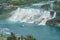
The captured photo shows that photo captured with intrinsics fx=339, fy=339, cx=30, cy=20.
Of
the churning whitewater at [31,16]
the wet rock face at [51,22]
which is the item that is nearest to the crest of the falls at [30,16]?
the churning whitewater at [31,16]

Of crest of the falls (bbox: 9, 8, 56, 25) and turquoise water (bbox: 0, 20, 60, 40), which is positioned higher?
crest of the falls (bbox: 9, 8, 56, 25)

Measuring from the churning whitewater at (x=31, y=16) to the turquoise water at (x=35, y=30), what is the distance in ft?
8.97

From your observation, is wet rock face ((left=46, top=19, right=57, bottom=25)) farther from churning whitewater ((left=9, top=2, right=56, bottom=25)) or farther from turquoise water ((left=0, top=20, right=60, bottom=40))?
turquoise water ((left=0, top=20, right=60, bottom=40))

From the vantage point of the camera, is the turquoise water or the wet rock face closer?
the turquoise water

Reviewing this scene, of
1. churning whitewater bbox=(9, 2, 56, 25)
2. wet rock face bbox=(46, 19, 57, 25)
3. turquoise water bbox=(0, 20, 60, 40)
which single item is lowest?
turquoise water bbox=(0, 20, 60, 40)

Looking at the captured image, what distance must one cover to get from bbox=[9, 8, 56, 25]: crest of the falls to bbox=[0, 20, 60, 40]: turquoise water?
108 inches

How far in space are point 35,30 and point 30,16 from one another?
29.2 feet

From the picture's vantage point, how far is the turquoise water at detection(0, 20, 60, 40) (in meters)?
41.1

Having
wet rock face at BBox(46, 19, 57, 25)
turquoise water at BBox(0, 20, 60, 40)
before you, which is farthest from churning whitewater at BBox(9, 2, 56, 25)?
turquoise water at BBox(0, 20, 60, 40)

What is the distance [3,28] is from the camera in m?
45.2

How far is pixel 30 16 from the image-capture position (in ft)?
173

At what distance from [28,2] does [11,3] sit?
3189 mm

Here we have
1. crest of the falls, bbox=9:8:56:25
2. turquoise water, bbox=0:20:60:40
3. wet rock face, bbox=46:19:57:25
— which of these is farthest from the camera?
crest of the falls, bbox=9:8:56:25

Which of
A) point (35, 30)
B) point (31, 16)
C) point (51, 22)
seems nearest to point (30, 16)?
point (31, 16)
